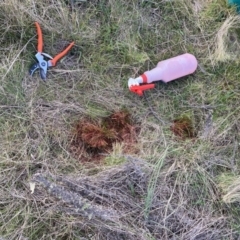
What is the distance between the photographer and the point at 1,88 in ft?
6.46

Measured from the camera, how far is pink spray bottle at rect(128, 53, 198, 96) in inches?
79.8

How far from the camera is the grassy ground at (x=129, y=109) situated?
1.90 metres

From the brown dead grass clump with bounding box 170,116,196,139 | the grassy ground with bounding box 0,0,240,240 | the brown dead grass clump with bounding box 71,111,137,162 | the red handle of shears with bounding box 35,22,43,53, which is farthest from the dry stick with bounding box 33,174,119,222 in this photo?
the red handle of shears with bounding box 35,22,43,53

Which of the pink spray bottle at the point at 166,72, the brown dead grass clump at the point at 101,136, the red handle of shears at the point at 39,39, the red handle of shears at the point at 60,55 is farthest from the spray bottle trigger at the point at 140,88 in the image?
the red handle of shears at the point at 39,39

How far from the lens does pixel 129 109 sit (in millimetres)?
2049

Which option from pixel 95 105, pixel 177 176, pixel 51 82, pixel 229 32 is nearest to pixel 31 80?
pixel 51 82

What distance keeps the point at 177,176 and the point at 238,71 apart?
1.95ft

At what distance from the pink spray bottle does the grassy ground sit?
5 cm

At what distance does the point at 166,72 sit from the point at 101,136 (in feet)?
1.36

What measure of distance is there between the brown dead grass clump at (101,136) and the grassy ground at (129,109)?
0.11 ft

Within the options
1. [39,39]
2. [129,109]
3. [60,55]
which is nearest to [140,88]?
[129,109]

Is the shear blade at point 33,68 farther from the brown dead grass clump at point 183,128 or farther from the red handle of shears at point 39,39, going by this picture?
the brown dead grass clump at point 183,128

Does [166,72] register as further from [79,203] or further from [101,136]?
[79,203]

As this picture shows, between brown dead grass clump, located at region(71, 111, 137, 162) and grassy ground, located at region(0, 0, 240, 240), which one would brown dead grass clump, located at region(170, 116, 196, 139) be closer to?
grassy ground, located at region(0, 0, 240, 240)
